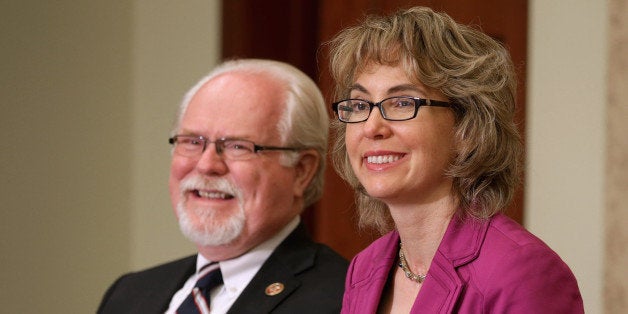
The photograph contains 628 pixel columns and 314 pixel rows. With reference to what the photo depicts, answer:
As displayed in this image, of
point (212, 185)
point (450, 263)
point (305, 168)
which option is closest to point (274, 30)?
point (305, 168)

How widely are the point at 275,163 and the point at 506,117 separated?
0.90 meters

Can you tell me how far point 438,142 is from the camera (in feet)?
5.94

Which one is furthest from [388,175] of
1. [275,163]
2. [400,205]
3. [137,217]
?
[137,217]

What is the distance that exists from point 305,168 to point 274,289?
39 centimetres

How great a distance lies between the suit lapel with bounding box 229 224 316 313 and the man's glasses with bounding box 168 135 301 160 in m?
0.25

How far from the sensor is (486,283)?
5.50 ft

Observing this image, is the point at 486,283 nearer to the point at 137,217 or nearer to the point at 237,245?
the point at 237,245

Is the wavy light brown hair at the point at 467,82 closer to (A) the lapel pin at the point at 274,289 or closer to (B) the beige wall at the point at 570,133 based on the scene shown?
(A) the lapel pin at the point at 274,289

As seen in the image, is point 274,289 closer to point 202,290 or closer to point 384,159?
point 202,290

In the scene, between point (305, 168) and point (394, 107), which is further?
point (305, 168)

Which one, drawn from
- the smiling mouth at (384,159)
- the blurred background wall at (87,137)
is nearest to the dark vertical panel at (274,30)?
the blurred background wall at (87,137)

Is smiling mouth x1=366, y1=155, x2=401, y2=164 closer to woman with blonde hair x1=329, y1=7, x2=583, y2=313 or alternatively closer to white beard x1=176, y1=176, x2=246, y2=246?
woman with blonde hair x1=329, y1=7, x2=583, y2=313

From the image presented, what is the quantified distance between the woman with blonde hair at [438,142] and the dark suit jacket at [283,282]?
1.81 feet

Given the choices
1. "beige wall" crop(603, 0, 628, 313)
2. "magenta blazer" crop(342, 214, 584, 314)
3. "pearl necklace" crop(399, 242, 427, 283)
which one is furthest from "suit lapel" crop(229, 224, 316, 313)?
"beige wall" crop(603, 0, 628, 313)
